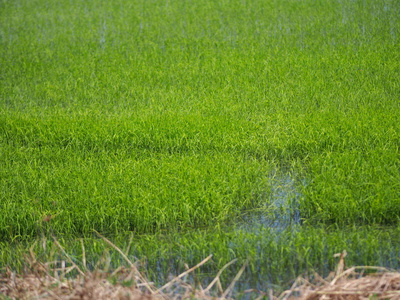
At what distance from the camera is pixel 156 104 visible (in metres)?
6.29

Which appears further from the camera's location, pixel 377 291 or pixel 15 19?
pixel 15 19

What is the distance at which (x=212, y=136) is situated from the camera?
209 inches

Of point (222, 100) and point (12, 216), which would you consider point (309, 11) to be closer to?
point (222, 100)

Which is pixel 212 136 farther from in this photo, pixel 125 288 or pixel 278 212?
pixel 125 288

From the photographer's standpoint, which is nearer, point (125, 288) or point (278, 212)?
point (125, 288)

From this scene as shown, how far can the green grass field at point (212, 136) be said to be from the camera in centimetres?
377

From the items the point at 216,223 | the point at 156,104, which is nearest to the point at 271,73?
the point at 156,104

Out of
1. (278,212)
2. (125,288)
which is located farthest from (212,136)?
(125,288)

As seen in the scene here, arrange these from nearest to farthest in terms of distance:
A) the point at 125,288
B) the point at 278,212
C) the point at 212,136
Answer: the point at 125,288
the point at 278,212
the point at 212,136

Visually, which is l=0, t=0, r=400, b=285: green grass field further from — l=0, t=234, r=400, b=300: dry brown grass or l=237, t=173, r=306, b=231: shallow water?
l=0, t=234, r=400, b=300: dry brown grass

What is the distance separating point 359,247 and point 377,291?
31.6 inches

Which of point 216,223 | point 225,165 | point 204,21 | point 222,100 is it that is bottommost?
point 216,223

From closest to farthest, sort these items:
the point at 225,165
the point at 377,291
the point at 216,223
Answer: the point at 377,291 → the point at 216,223 → the point at 225,165

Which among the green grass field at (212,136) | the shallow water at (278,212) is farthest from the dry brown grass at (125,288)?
the shallow water at (278,212)
